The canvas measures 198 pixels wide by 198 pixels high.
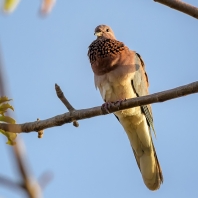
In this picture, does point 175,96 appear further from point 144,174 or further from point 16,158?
point 144,174

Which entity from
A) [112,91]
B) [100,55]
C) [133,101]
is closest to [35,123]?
[133,101]

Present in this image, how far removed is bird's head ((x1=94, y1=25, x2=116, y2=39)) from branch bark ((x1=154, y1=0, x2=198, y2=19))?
3.79 metres

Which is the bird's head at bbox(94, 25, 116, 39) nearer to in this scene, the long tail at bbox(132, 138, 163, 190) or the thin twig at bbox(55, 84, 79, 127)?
the long tail at bbox(132, 138, 163, 190)

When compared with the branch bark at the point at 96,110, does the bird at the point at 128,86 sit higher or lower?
higher

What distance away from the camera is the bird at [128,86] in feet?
16.7

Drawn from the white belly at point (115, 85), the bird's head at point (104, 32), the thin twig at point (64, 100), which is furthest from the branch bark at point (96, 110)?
the bird's head at point (104, 32)

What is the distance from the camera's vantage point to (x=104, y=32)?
610 centimetres

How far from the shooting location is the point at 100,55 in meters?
5.40

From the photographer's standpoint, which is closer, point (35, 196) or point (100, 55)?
point (35, 196)

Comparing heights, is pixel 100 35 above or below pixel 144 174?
above

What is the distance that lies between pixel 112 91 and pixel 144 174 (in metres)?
1.45

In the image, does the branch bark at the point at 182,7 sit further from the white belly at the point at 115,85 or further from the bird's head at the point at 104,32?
the bird's head at the point at 104,32

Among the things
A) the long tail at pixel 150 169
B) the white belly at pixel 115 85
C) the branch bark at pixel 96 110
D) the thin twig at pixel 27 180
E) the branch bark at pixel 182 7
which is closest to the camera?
the thin twig at pixel 27 180

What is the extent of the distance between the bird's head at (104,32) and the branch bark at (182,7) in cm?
379
